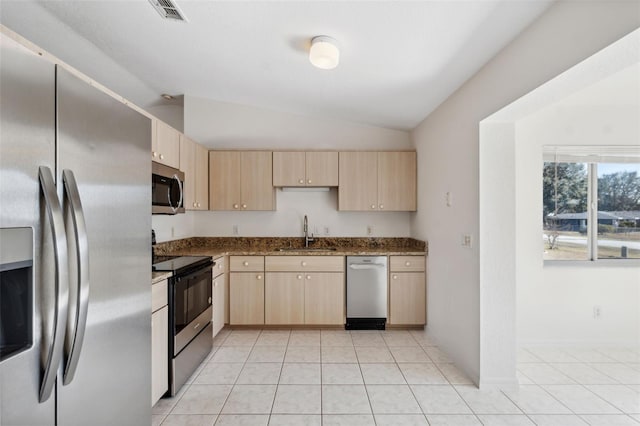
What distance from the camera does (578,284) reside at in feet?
9.77

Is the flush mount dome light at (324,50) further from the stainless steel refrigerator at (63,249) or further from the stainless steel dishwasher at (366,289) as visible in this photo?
the stainless steel dishwasher at (366,289)

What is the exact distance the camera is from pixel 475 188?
235cm

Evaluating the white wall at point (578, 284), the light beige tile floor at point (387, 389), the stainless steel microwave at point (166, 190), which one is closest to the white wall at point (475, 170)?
the light beige tile floor at point (387, 389)

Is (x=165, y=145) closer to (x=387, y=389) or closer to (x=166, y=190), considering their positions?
(x=166, y=190)

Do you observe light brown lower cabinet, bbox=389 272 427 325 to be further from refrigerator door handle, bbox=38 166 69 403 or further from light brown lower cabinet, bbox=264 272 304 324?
refrigerator door handle, bbox=38 166 69 403

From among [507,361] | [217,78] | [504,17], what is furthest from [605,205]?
[217,78]

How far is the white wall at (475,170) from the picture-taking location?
1.45m

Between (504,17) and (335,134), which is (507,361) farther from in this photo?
(335,134)

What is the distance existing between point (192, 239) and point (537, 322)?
3.99 m

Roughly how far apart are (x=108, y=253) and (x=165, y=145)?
1.73 metres

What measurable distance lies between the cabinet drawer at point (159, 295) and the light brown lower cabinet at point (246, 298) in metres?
1.32

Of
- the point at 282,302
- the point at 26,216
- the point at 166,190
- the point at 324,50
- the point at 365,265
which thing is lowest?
the point at 282,302

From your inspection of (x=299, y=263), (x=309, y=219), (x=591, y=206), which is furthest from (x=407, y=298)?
(x=591, y=206)

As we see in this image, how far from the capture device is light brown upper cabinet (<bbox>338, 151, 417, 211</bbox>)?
3.71 m
